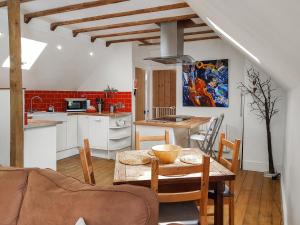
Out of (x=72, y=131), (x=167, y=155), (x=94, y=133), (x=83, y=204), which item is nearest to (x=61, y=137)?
(x=72, y=131)

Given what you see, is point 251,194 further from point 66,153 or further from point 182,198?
point 66,153

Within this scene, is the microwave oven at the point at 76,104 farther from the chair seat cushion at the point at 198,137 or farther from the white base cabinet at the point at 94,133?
the chair seat cushion at the point at 198,137

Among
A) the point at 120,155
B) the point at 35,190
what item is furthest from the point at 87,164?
the point at 35,190

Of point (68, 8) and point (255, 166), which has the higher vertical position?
point (68, 8)

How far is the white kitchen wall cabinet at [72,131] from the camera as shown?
18.4ft

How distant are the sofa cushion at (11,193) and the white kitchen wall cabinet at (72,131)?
4179mm

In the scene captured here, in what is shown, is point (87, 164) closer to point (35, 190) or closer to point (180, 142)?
point (35, 190)

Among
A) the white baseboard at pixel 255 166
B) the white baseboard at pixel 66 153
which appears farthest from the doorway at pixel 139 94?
the white baseboard at pixel 255 166

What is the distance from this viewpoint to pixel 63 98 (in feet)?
20.6

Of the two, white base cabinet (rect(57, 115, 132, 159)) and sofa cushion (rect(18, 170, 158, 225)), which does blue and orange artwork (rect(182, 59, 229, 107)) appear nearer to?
white base cabinet (rect(57, 115, 132, 159))

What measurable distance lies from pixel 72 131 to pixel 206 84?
2.99 metres

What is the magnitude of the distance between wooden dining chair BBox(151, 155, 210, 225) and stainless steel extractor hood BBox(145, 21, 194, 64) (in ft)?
9.77

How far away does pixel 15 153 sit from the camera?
3.29 m

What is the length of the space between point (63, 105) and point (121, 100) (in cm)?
135
